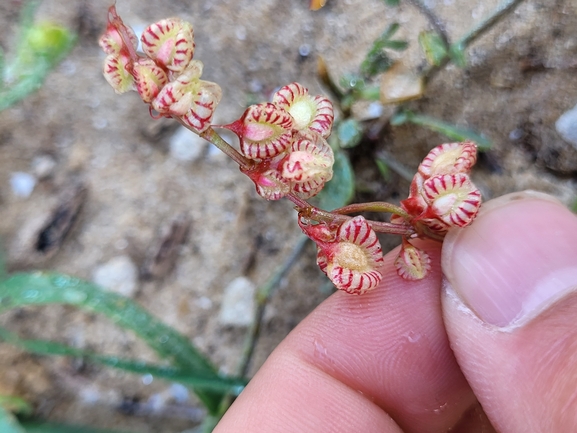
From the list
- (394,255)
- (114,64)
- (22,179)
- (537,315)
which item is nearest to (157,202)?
(22,179)

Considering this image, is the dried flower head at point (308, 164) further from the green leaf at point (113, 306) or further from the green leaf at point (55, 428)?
the green leaf at point (55, 428)

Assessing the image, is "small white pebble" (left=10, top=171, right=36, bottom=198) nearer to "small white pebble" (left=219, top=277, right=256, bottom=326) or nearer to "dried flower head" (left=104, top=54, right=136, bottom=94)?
"small white pebble" (left=219, top=277, right=256, bottom=326)

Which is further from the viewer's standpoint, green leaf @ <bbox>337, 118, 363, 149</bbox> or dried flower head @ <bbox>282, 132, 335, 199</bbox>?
green leaf @ <bbox>337, 118, 363, 149</bbox>

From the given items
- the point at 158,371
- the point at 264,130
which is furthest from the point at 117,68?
the point at 158,371

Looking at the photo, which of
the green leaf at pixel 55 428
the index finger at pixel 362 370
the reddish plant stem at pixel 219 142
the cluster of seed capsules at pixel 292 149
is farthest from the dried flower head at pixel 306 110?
the green leaf at pixel 55 428

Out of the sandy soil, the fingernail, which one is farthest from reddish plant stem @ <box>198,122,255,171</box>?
the sandy soil
